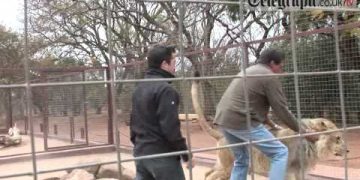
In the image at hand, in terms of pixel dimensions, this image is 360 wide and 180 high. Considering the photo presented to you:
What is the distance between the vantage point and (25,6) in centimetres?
309

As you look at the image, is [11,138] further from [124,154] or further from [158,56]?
[158,56]

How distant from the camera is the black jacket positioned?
12.2ft

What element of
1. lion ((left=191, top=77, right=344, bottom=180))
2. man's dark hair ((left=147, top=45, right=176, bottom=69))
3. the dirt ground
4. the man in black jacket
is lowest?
the dirt ground

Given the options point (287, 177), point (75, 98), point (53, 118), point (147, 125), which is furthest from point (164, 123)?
point (53, 118)

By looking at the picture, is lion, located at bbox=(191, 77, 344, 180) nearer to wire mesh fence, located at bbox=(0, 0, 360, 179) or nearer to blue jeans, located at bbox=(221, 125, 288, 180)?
wire mesh fence, located at bbox=(0, 0, 360, 179)

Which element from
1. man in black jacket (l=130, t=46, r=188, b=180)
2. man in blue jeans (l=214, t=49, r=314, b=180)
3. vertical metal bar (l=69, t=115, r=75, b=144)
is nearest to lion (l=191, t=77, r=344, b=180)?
man in blue jeans (l=214, t=49, r=314, b=180)

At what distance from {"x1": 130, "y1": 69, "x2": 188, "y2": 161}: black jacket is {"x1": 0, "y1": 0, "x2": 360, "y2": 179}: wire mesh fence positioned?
0.27 meters

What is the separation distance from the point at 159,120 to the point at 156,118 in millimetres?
68

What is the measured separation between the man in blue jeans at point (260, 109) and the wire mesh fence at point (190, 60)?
18cm

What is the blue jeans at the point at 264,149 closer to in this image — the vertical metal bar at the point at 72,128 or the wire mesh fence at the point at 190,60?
the wire mesh fence at the point at 190,60

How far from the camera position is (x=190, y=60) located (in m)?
8.11

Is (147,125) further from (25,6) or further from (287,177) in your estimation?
(287,177)

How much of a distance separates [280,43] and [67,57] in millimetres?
8444

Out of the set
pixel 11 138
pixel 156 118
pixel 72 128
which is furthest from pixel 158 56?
pixel 11 138
